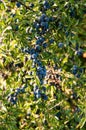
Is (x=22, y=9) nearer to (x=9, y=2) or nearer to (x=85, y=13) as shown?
(x=9, y=2)

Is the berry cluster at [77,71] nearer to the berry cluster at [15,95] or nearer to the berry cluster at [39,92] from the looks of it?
the berry cluster at [39,92]

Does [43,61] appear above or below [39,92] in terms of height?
above

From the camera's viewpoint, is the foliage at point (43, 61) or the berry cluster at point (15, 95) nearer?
the foliage at point (43, 61)

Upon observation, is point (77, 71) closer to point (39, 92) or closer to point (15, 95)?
point (39, 92)

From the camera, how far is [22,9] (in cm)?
281

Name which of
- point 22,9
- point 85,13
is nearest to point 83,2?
point 85,13

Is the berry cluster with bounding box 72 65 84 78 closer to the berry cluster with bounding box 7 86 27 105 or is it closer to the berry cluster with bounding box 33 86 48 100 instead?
the berry cluster with bounding box 33 86 48 100

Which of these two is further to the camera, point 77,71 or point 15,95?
point 15,95

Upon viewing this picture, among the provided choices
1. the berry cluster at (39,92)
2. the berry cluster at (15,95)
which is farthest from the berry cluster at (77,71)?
the berry cluster at (15,95)

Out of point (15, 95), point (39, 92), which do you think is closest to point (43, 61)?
point (39, 92)

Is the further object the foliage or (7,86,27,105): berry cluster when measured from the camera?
(7,86,27,105): berry cluster

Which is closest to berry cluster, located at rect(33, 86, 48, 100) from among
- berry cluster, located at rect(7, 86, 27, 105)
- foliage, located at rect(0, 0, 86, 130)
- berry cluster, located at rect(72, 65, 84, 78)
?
foliage, located at rect(0, 0, 86, 130)

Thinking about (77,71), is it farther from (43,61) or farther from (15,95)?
(15,95)

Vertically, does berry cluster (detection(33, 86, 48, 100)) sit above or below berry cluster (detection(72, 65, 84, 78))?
below
